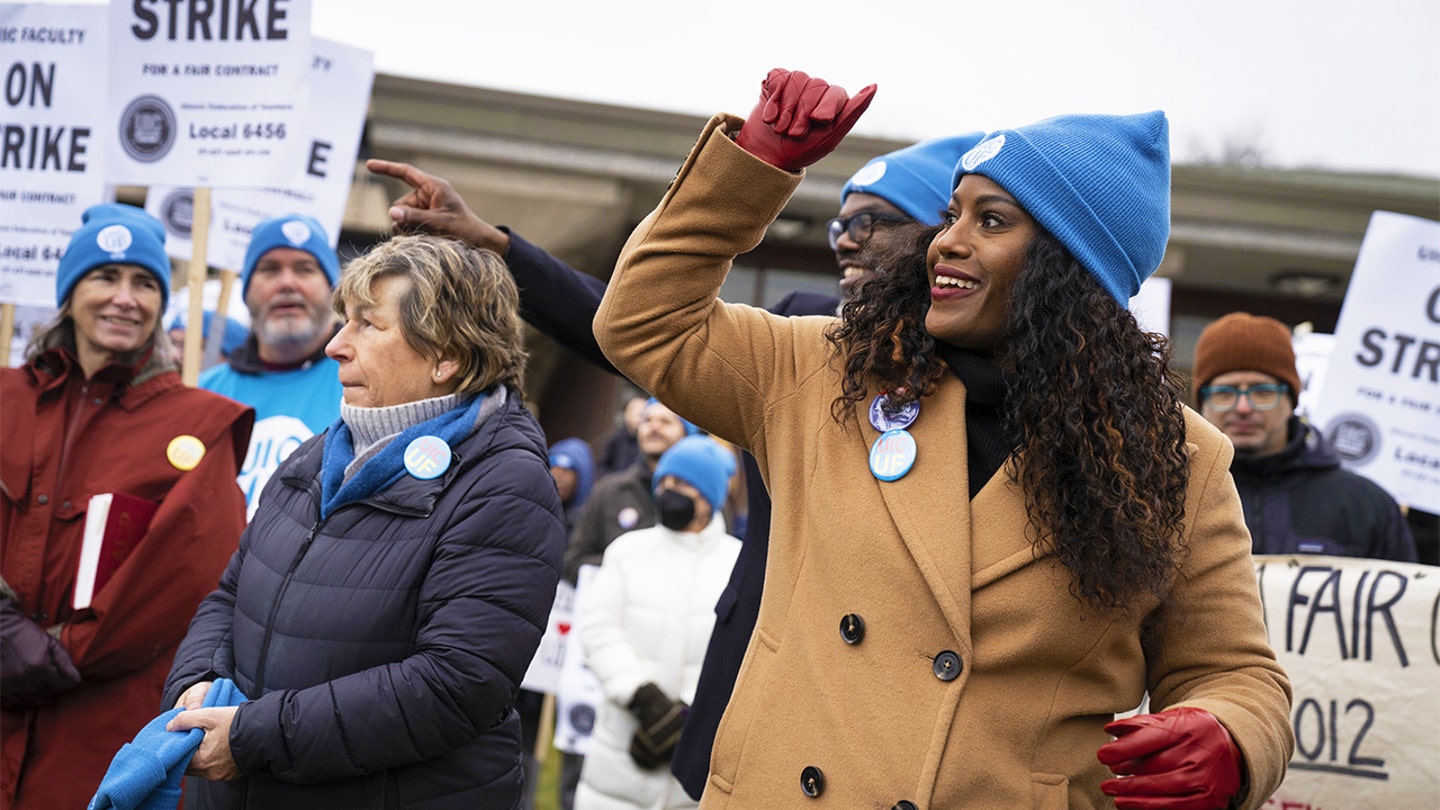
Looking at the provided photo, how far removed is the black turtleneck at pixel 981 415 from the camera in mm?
2266

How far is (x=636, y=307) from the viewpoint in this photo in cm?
220

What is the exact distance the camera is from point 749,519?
314cm

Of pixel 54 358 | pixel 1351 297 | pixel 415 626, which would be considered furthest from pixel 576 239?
pixel 415 626

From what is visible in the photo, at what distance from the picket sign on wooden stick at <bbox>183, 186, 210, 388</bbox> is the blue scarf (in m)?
2.21

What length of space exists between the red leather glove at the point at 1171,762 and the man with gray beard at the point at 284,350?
10.6 ft

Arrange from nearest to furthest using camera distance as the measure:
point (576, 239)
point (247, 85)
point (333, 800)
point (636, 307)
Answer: point (636, 307) → point (333, 800) → point (247, 85) → point (576, 239)

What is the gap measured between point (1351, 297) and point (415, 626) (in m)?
5.17

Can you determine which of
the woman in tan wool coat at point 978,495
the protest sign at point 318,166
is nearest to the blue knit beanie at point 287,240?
the protest sign at point 318,166

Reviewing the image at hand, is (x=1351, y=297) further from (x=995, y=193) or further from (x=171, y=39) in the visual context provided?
(x=171, y=39)

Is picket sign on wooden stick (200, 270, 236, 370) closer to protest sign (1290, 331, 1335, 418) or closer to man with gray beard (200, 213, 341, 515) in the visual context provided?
man with gray beard (200, 213, 341, 515)

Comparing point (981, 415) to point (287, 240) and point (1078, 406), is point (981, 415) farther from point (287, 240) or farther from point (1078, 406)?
point (287, 240)

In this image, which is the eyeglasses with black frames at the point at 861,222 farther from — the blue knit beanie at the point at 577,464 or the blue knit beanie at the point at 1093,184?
the blue knit beanie at the point at 577,464

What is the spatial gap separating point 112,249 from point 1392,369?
5.51 meters

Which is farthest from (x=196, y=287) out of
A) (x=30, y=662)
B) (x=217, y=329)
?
(x=30, y=662)
